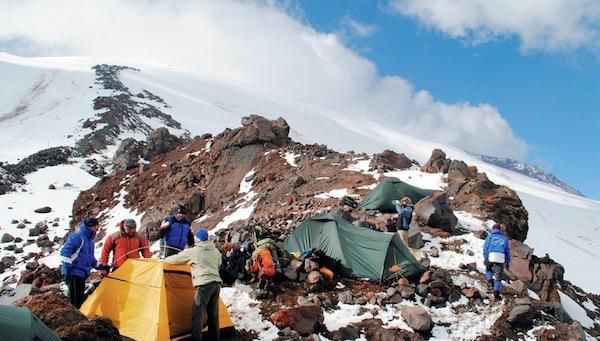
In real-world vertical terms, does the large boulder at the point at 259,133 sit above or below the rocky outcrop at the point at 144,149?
above

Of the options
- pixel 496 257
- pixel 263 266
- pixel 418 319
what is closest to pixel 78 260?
pixel 263 266

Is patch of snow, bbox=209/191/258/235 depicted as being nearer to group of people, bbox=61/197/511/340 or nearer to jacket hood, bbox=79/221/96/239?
group of people, bbox=61/197/511/340

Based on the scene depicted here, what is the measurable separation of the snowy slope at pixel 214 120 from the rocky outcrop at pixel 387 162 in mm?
17248

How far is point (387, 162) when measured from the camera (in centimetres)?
2739

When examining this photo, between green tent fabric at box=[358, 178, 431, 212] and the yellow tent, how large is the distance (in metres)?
10.6

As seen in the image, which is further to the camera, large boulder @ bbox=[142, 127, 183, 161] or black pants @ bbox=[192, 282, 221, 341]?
large boulder @ bbox=[142, 127, 183, 161]

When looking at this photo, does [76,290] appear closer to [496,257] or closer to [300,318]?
[300,318]

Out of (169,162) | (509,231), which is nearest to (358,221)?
(509,231)

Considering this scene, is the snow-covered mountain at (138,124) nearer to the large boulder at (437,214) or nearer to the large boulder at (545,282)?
the large boulder at (437,214)

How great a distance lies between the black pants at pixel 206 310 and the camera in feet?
29.9

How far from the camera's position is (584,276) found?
41.4 meters

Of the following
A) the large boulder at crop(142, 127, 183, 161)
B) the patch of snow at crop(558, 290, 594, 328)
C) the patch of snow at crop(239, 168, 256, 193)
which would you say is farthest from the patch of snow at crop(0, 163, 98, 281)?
the patch of snow at crop(558, 290, 594, 328)

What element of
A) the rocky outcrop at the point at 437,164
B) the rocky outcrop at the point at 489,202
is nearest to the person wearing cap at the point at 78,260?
the rocky outcrop at the point at 489,202

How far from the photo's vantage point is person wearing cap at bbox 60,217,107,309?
9.81 meters
